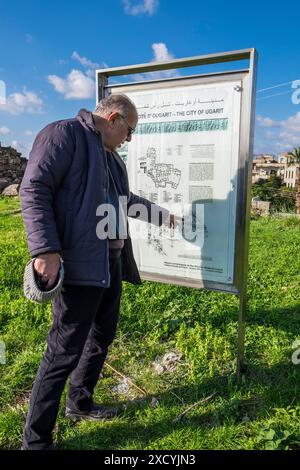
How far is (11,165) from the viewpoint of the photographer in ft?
68.6

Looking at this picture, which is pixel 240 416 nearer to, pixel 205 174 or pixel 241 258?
pixel 241 258

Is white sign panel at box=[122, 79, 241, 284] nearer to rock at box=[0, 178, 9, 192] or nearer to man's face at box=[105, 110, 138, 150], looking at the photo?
man's face at box=[105, 110, 138, 150]

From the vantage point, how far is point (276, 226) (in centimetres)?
952

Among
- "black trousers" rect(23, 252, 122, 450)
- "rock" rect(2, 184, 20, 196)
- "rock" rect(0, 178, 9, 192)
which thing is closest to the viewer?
"black trousers" rect(23, 252, 122, 450)

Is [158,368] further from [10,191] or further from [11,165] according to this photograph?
[11,165]

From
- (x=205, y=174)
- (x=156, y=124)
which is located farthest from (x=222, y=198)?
(x=156, y=124)

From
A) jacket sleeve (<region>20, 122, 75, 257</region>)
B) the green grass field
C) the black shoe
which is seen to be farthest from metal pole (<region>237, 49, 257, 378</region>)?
jacket sleeve (<region>20, 122, 75, 257</region>)

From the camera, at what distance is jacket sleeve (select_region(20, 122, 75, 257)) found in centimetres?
206

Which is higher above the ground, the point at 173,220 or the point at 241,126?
the point at 241,126

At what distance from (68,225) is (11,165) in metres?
20.1

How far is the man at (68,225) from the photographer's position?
2090mm

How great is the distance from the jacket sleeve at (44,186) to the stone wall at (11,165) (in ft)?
58.7

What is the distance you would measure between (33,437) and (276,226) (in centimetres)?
813

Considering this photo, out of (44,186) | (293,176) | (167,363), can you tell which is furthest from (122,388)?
(293,176)
